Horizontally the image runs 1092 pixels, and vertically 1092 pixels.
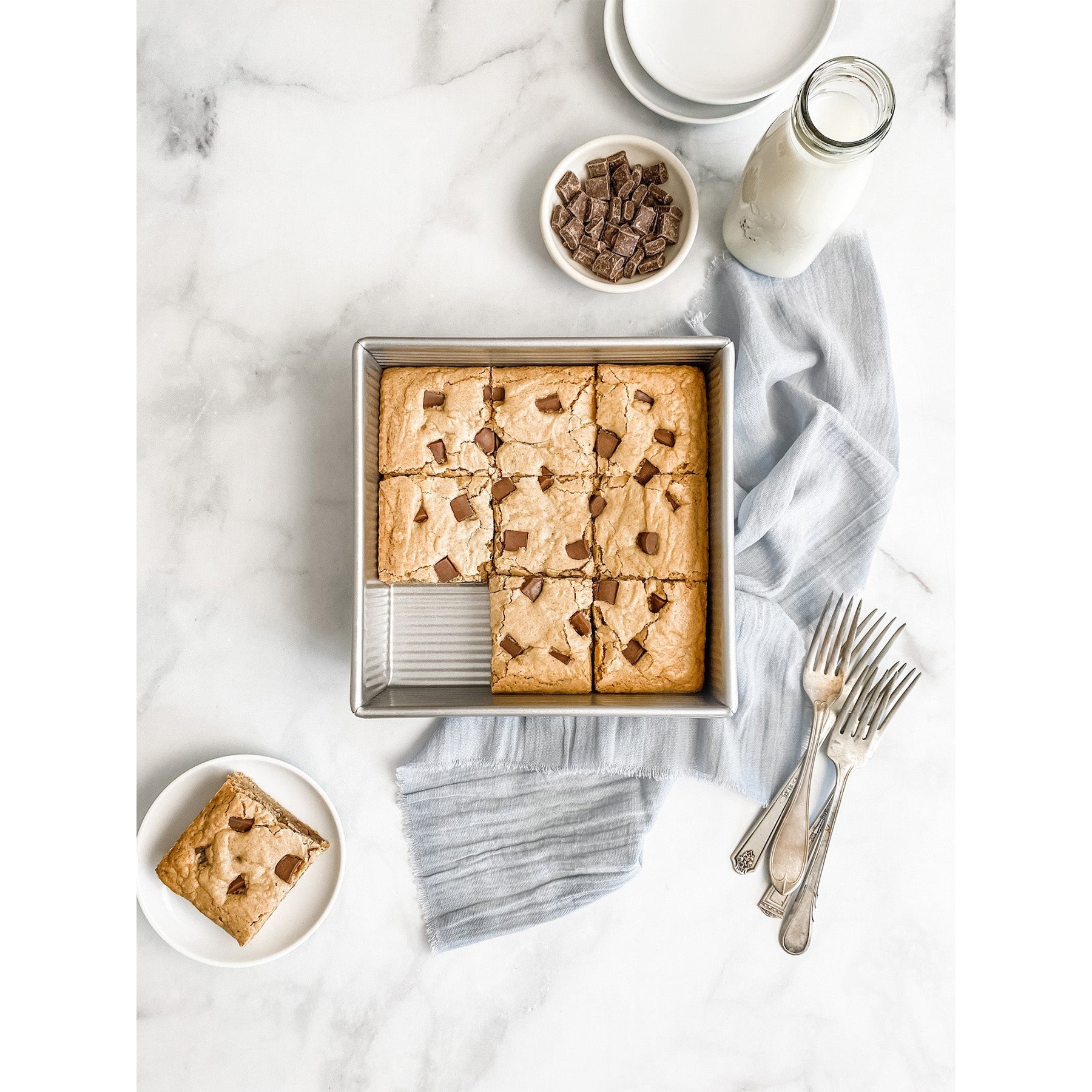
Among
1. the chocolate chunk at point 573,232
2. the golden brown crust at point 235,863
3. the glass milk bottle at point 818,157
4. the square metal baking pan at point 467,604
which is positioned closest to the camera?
the glass milk bottle at point 818,157

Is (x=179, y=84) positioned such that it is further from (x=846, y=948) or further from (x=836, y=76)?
(x=846, y=948)

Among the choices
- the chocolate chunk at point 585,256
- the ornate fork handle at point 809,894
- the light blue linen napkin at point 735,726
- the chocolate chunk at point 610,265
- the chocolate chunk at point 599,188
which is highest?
the chocolate chunk at point 599,188

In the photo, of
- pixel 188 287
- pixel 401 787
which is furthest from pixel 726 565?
pixel 188 287

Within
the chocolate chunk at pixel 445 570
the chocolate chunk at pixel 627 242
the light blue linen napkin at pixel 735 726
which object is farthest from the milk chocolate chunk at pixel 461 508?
the chocolate chunk at pixel 627 242

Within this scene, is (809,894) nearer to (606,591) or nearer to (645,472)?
(606,591)

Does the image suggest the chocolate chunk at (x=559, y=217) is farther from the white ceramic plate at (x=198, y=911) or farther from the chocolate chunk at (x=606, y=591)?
the white ceramic plate at (x=198, y=911)

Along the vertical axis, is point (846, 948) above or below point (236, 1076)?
above
